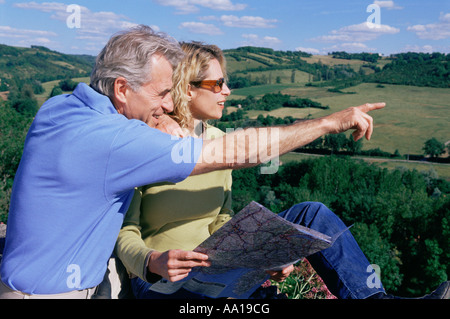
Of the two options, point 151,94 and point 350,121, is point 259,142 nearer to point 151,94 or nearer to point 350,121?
point 350,121

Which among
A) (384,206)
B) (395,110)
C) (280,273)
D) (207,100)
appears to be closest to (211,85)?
(207,100)

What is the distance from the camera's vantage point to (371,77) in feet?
318

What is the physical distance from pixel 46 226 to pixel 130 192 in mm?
366

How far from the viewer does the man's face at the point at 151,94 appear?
2.09 meters

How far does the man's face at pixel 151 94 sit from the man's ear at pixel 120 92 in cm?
1

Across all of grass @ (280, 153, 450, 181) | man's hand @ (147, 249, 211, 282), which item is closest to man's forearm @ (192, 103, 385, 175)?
man's hand @ (147, 249, 211, 282)

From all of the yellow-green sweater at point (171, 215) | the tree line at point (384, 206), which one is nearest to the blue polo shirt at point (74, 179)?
the yellow-green sweater at point (171, 215)

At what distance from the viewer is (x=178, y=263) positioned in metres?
1.91

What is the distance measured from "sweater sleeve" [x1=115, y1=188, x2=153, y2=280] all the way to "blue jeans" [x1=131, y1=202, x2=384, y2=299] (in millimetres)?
177

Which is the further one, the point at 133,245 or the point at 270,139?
the point at 133,245

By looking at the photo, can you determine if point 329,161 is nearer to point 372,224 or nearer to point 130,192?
point 372,224

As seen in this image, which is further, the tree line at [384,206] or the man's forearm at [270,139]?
the tree line at [384,206]

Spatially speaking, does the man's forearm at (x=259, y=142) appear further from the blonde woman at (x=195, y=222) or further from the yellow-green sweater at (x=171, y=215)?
the yellow-green sweater at (x=171, y=215)

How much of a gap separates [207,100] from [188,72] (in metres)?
0.21
